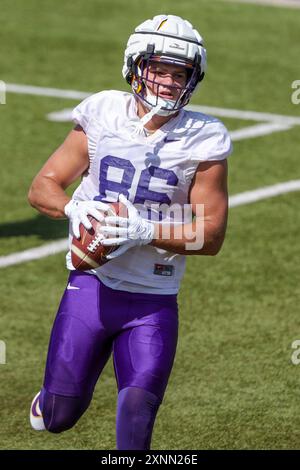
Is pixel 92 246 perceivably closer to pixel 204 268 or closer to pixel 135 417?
pixel 135 417

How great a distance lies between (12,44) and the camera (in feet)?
49.3

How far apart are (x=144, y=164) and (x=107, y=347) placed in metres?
0.95

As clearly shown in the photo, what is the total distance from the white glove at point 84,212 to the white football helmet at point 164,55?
0.58 meters

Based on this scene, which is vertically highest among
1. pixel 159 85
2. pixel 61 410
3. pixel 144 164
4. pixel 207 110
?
pixel 159 85

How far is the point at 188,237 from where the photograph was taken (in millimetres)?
5590

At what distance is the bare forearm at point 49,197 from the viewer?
5.71 meters

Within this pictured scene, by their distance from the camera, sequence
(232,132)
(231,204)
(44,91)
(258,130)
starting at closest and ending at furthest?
1. (231,204)
2. (232,132)
3. (258,130)
4. (44,91)

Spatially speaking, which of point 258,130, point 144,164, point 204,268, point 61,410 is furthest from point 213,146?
point 258,130

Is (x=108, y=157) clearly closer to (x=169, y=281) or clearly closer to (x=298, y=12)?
(x=169, y=281)

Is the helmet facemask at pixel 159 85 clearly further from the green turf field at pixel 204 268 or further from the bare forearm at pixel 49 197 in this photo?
the green turf field at pixel 204 268

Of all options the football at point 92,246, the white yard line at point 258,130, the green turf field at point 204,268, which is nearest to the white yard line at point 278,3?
the green turf field at point 204,268

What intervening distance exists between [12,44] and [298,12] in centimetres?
459

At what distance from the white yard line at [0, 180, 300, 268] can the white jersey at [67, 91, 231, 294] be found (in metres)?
3.20

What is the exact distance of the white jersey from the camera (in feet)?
18.6
